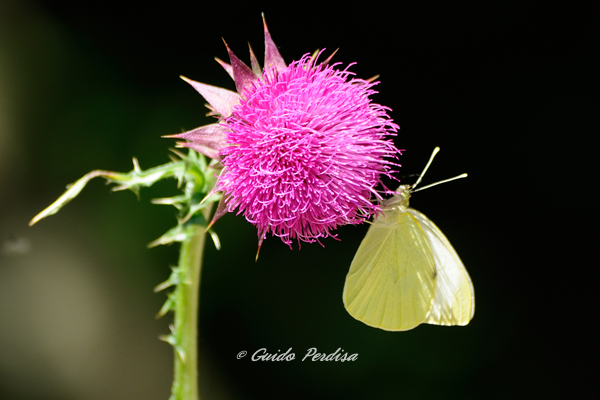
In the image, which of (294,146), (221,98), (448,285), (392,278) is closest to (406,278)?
(392,278)

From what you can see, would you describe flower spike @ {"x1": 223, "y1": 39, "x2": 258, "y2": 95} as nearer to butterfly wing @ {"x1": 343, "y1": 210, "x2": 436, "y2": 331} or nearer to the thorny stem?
the thorny stem

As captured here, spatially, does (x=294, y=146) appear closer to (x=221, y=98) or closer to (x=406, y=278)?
(x=221, y=98)

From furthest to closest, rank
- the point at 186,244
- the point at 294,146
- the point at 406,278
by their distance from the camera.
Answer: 1. the point at 406,278
2. the point at 186,244
3. the point at 294,146

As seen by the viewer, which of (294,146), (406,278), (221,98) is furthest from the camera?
(406,278)

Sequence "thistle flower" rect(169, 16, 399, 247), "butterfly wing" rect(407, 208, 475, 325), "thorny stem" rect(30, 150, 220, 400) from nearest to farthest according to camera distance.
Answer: "thistle flower" rect(169, 16, 399, 247), "thorny stem" rect(30, 150, 220, 400), "butterfly wing" rect(407, 208, 475, 325)

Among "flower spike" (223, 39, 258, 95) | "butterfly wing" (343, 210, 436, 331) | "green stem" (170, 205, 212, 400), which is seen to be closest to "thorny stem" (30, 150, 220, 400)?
"green stem" (170, 205, 212, 400)

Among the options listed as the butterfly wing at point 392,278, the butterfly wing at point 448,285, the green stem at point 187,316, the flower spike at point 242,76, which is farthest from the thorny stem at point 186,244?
the butterfly wing at point 448,285

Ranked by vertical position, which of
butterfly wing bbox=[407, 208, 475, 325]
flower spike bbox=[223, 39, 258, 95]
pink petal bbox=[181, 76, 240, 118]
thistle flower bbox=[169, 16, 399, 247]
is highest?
flower spike bbox=[223, 39, 258, 95]
